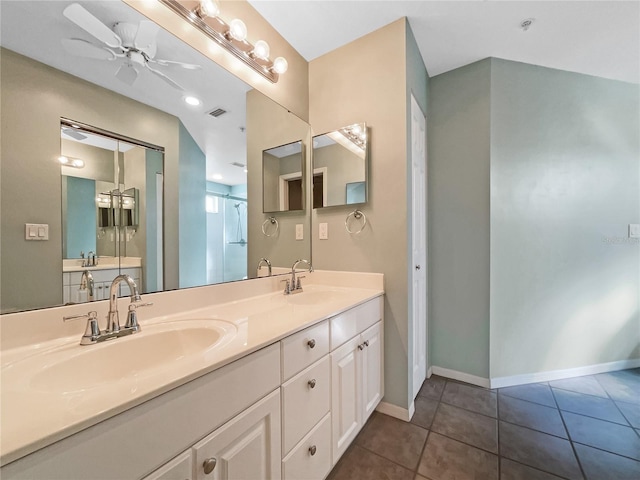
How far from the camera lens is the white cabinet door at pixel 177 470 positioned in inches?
21.7

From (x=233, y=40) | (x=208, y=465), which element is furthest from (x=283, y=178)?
(x=208, y=465)

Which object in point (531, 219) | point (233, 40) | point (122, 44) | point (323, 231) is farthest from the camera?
point (531, 219)

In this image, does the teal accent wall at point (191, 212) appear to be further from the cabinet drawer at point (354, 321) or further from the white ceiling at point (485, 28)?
the white ceiling at point (485, 28)

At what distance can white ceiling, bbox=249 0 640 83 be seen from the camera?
1491mm

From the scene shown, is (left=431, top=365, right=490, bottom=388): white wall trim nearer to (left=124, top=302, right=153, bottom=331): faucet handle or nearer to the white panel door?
the white panel door

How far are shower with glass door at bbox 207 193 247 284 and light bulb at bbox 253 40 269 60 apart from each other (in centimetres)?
85

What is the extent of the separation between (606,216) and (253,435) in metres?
3.01

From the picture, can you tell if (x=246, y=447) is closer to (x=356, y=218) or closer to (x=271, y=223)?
(x=271, y=223)

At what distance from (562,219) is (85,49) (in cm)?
305

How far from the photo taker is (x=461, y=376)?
6.68 ft

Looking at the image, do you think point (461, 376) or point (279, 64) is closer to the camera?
point (279, 64)

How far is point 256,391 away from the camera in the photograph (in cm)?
78

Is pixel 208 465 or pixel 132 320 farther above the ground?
pixel 132 320

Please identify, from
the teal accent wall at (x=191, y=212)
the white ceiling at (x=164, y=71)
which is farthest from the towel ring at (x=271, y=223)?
the teal accent wall at (x=191, y=212)
